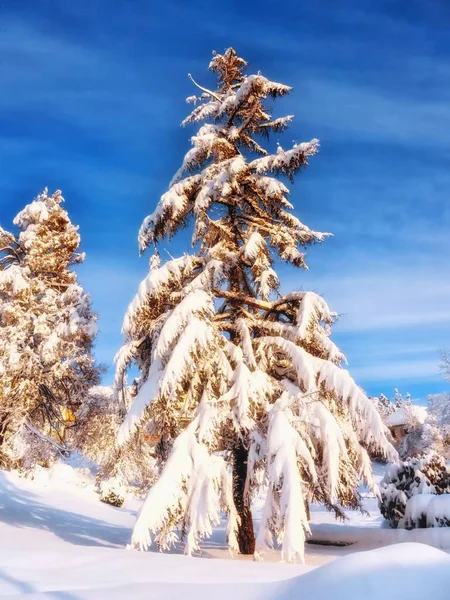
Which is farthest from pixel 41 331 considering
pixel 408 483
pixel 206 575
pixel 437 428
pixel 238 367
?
pixel 437 428

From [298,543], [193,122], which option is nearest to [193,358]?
[298,543]

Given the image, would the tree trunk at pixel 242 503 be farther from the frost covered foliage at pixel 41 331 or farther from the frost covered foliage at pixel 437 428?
the frost covered foliage at pixel 437 428

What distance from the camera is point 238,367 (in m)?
8.43

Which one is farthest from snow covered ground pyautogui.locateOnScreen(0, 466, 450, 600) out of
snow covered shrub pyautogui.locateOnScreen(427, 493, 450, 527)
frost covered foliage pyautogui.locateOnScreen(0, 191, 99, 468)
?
frost covered foliage pyautogui.locateOnScreen(0, 191, 99, 468)

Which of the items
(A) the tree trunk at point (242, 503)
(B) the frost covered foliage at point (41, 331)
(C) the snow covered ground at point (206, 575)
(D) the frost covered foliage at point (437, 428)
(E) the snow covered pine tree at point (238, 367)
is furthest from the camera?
(D) the frost covered foliage at point (437, 428)

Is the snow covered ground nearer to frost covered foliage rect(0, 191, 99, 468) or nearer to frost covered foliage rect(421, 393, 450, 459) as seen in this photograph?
frost covered foliage rect(0, 191, 99, 468)

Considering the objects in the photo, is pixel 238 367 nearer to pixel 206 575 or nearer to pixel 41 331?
pixel 206 575

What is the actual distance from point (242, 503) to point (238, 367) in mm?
2684

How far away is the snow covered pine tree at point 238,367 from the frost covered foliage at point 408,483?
2569mm

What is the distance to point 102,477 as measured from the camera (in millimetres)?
19484

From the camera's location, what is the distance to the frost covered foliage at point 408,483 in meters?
11.2

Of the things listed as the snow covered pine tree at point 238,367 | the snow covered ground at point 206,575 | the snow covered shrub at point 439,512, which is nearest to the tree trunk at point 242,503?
the snow covered pine tree at point 238,367

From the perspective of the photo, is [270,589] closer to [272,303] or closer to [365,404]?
[365,404]

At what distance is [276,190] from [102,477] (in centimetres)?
1482
